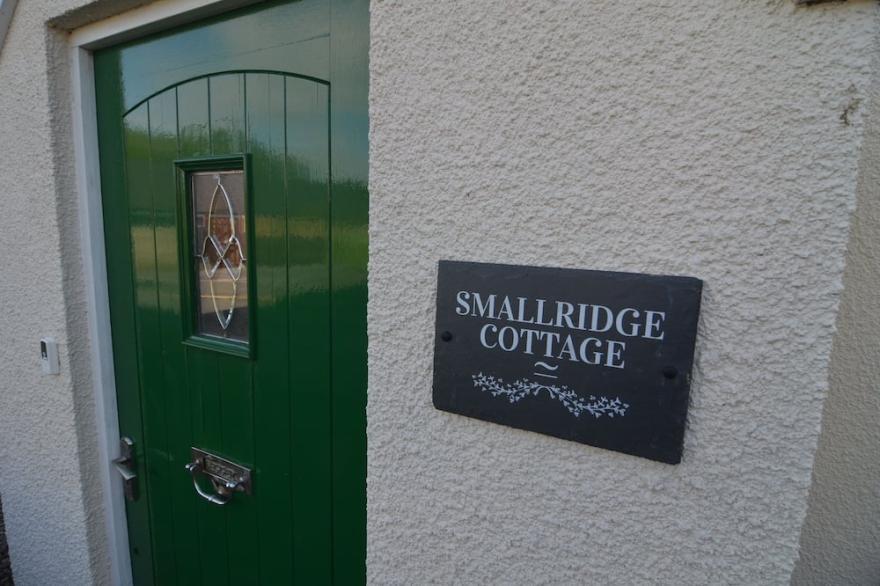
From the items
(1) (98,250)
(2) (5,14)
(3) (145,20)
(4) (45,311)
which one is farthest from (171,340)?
(2) (5,14)

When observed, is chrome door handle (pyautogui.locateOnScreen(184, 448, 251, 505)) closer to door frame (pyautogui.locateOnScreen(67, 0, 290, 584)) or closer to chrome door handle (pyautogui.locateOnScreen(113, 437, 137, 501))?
chrome door handle (pyautogui.locateOnScreen(113, 437, 137, 501))

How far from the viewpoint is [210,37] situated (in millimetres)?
1386

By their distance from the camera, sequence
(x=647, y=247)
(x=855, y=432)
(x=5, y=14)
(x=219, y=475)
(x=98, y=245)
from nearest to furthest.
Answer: (x=647, y=247) → (x=855, y=432) → (x=219, y=475) → (x=5, y=14) → (x=98, y=245)

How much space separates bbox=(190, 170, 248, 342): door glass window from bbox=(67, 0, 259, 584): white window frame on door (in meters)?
0.58

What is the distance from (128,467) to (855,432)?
2.44m

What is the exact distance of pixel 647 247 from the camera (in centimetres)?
75

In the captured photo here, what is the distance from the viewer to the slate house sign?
29.1 inches

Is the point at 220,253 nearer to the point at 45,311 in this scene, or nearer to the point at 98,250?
the point at 98,250

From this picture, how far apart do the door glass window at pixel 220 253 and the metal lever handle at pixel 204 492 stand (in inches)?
19.5

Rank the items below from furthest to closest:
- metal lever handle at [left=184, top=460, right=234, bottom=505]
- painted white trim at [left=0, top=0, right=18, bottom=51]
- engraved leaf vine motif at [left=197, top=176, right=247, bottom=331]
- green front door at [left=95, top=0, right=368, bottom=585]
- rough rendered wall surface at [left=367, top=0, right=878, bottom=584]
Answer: painted white trim at [left=0, top=0, right=18, bottom=51] < metal lever handle at [left=184, top=460, right=234, bottom=505] < engraved leaf vine motif at [left=197, top=176, right=247, bottom=331] < green front door at [left=95, top=0, right=368, bottom=585] < rough rendered wall surface at [left=367, top=0, right=878, bottom=584]

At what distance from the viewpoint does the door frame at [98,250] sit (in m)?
1.62

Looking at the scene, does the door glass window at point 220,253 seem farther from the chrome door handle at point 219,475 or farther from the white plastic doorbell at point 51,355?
the white plastic doorbell at point 51,355

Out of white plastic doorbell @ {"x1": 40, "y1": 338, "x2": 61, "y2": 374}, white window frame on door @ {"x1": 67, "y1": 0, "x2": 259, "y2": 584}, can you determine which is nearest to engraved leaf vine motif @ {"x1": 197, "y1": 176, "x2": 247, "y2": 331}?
white window frame on door @ {"x1": 67, "y1": 0, "x2": 259, "y2": 584}

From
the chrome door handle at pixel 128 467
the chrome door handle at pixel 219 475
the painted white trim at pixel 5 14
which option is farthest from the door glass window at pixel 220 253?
the painted white trim at pixel 5 14
